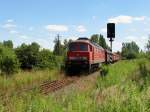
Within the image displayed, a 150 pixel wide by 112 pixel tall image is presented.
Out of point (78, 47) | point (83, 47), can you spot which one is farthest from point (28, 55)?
point (83, 47)

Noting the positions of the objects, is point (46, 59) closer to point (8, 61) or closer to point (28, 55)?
point (28, 55)

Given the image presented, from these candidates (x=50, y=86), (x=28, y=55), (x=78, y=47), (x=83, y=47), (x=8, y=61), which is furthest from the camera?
(x=28, y=55)

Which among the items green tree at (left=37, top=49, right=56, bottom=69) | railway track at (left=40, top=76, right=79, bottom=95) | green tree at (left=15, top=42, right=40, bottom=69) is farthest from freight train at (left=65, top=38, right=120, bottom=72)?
green tree at (left=15, top=42, right=40, bottom=69)

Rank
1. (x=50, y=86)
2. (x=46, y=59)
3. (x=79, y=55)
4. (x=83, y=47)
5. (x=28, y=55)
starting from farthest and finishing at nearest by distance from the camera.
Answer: (x=28, y=55) → (x=46, y=59) → (x=83, y=47) → (x=79, y=55) → (x=50, y=86)

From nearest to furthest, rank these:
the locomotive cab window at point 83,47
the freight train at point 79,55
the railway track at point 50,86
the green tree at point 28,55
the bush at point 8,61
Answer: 1. the railway track at point 50,86
2. the freight train at point 79,55
3. the locomotive cab window at point 83,47
4. the bush at point 8,61
5. the green tree at point 28,55

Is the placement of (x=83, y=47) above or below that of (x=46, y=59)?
above

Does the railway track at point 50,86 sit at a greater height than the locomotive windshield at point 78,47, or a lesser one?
lesser

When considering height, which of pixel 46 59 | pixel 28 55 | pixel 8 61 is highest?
pixel 28 55

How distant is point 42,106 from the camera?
9.13 metres

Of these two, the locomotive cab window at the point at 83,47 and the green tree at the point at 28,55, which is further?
the green tree at the point at 28,55

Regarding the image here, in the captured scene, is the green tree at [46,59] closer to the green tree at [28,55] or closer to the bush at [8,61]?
the green tree at [28,55]

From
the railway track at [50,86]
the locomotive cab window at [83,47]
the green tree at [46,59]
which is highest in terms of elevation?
the locomotive cab window at [83,47]

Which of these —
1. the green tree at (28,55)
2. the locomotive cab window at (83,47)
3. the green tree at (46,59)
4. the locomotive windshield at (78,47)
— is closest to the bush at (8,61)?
the green tree at (28,55)

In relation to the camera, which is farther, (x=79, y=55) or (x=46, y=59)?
(x=46, y=59)
